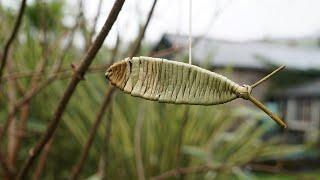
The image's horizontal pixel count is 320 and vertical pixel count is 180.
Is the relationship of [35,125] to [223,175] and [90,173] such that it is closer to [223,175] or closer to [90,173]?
[90,173]

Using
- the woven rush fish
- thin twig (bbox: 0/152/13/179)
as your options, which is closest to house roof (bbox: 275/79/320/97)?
thin twig (bbox: 0/152/13/179)

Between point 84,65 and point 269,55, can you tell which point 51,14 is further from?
point 269,55

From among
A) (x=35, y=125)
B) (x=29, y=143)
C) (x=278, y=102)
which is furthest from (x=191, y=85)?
(x=278, y=102)

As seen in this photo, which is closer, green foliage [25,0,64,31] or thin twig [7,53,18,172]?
thin twig [7,53,18,172]

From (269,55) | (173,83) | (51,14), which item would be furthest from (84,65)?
(269,55)

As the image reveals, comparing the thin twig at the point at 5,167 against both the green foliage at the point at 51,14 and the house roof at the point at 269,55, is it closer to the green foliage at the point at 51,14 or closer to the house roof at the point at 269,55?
the green foliage at the point at 51,14

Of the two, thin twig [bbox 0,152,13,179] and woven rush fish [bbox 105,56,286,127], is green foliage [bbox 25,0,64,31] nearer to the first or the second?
thin twig [bbox 0,152,13,179]
